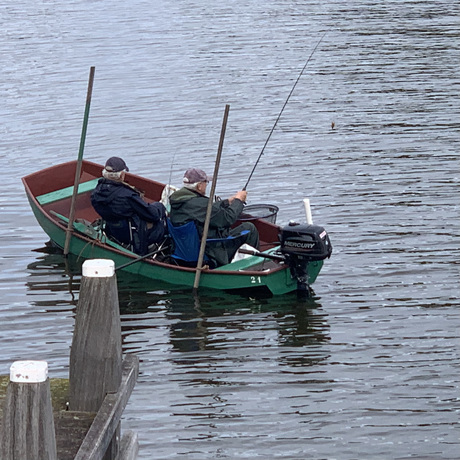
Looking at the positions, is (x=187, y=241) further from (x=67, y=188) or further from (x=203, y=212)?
(x=67, y=188)

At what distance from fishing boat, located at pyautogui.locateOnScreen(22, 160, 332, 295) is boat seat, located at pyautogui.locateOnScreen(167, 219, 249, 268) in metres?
0.16

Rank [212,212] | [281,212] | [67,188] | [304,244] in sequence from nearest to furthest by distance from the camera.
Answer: [304,244] → [212,212] → [67,188] → [281,212]

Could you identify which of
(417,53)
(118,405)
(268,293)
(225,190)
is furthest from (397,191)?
(417,53)

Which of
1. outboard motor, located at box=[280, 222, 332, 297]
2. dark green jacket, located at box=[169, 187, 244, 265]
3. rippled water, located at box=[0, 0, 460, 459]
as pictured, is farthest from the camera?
dark green jacket, located at box=[169, 187, 244, 265]

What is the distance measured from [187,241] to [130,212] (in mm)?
807

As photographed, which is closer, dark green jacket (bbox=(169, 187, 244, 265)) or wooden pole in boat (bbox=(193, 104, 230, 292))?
wooden pole in boat (bbox=(193, 104, 230, 292))

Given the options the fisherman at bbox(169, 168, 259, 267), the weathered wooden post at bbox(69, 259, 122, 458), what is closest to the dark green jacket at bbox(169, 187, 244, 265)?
the fisherman at bbox(169, 168, 259, 267)

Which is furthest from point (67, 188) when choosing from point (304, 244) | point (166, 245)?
point (304, 244)

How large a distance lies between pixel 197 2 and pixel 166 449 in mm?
36266

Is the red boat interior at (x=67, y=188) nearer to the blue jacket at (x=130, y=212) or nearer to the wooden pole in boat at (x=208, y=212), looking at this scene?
the blue jacket at (x=130, y=212)

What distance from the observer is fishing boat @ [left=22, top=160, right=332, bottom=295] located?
454 inches

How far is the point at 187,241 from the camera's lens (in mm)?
12375

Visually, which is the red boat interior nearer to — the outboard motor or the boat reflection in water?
the boat reflection in water

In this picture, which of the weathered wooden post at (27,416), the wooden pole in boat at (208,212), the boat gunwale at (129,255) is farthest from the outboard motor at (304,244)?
the weathered wooden post at (27,416)
